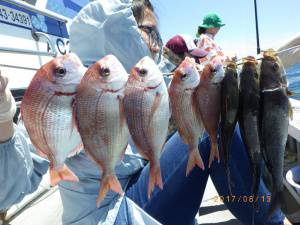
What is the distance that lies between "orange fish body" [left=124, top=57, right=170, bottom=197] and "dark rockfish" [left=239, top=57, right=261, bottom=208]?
27 centimetres

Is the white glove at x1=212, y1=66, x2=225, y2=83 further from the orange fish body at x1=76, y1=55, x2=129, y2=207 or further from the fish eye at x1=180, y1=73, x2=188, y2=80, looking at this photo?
the orange fish body at x1=76, y1=55, x2=129, y2=207

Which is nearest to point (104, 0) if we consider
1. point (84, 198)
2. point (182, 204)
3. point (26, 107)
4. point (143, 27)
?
point (143, 27)

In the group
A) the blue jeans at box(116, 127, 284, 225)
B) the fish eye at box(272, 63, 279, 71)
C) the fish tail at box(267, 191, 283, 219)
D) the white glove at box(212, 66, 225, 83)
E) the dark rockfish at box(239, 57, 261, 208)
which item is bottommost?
the blue jeans at box(116, 127, 284, 225)

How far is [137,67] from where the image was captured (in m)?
1.09

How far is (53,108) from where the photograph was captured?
1.03 meters

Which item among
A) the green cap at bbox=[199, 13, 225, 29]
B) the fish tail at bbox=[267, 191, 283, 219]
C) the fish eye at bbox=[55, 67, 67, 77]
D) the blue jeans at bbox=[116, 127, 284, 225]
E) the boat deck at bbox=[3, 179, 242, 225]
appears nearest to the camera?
the fish eye at bbox=[55, 67, 67, 77]

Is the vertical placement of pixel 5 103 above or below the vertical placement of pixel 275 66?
below

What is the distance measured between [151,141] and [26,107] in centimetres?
39

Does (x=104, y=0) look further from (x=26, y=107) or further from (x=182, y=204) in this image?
(x=182, y=204)

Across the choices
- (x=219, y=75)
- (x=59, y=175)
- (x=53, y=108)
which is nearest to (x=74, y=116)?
(x=53, y=108)

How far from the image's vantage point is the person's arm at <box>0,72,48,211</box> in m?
1.16

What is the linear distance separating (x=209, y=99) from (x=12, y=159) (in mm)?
743

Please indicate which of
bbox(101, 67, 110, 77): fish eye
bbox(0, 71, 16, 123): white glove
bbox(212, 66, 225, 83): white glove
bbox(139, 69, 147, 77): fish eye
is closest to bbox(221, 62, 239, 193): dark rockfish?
bbox(212, 66, 225, 83): white glove

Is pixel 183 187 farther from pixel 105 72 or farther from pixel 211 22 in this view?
pixel 211 22
